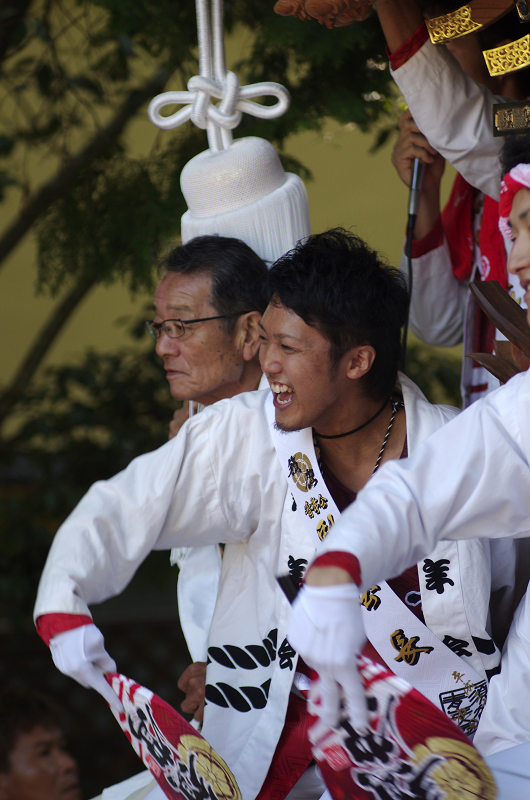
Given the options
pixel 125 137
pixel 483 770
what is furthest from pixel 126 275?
pixel 483 770

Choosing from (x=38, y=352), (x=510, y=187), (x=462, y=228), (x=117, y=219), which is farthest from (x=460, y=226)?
(x=38, y=352)

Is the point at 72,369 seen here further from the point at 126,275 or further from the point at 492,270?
the point at 492,270

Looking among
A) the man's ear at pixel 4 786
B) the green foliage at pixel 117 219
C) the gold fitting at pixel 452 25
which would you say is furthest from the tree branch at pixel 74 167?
the man's ear at pixel 4 786

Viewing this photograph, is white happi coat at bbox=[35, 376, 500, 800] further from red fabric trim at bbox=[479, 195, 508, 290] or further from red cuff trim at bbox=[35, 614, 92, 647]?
red fabric trim at bbox=[479, 195, 508, 290]

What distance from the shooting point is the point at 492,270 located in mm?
2023

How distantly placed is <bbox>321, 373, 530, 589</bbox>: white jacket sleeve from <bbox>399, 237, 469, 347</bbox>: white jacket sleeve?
103 cm

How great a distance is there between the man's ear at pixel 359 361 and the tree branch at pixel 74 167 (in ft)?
6.10

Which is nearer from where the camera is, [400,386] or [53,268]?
[400,386]

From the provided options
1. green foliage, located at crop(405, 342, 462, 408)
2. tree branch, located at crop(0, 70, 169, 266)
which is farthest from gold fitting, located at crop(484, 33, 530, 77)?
green foliage, located at crop(405, 342, 462, 408)

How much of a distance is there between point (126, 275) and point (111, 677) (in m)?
1.73

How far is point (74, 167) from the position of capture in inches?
127

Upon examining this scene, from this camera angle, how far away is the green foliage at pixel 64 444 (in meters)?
3.27

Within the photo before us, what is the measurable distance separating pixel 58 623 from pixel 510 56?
134 cm

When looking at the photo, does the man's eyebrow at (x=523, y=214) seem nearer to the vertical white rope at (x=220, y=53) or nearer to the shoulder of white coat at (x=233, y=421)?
the shoulder of white coat at (x=233, y=421)
